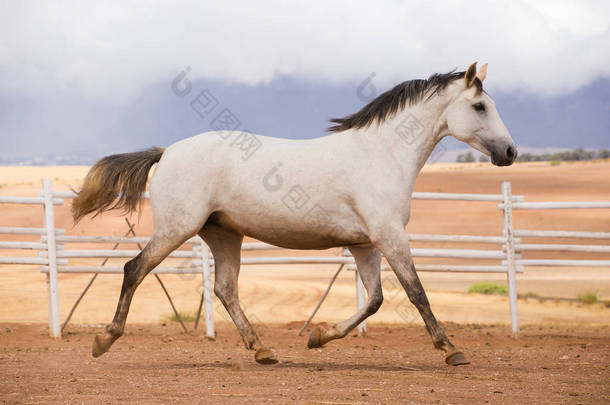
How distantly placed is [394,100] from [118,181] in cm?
237

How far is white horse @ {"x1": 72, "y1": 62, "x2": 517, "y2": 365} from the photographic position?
17.3 ft

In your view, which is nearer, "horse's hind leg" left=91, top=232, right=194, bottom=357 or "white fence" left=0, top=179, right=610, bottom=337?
Result: "horse's hind leg" left=91, top=232, right=194, bottom=357

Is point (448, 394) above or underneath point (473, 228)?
above

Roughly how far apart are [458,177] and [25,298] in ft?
117

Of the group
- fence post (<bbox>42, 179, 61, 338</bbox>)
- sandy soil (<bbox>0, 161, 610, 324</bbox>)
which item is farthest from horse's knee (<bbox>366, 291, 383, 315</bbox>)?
fence post (<bbox>42, 179, 61, 338</bbox>)

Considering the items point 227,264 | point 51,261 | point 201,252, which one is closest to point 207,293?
point 201,252

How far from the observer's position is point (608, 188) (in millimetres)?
38281

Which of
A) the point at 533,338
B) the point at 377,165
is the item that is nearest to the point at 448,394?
the point at 377,165

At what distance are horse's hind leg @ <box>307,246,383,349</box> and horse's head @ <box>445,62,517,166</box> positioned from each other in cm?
116

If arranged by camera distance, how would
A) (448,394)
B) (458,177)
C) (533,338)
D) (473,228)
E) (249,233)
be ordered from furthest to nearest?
1. (458,177)
2. (473,228)
3. (533,338)
4. (249,233)
5. (448,394)

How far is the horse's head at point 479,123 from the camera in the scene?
17.8ft

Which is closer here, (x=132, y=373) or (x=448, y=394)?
(x=448, y=394)

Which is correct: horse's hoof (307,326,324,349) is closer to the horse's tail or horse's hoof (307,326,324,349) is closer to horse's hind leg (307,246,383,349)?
horse's hind leg (307,246,383,349)

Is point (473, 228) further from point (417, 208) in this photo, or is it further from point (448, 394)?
point (448, 394)
